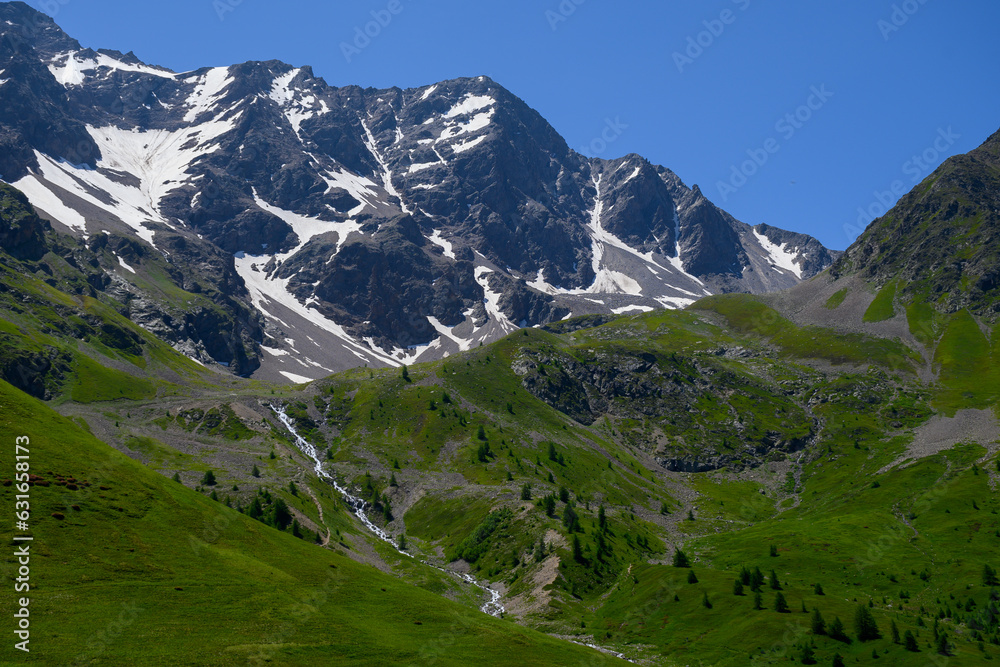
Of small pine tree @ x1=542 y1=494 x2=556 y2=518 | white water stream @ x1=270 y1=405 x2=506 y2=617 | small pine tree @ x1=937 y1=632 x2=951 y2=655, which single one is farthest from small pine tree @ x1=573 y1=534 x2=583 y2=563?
small pine tree @ x1=937 y1=632 x2=951 y2=655

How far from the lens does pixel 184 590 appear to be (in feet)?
206

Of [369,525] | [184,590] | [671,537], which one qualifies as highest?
[184,590]

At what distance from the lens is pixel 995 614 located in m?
90.6

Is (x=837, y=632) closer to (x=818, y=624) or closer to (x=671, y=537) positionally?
(x=818, y=624)

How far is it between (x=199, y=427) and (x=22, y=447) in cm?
13307

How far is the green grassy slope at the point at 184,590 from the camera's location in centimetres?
5378

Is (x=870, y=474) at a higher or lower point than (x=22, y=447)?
higher

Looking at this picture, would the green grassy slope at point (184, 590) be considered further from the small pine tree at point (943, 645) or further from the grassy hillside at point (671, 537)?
the small pine tree at point (943, 645)

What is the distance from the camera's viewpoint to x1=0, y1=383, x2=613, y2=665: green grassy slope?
53.8 m

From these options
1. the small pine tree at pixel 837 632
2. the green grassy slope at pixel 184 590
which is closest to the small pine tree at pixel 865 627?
the small pine tree at pixel 837 632

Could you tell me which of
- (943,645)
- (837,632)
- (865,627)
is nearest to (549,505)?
(837,632)

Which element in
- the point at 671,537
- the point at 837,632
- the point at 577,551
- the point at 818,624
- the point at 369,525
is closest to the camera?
the point at 837,632

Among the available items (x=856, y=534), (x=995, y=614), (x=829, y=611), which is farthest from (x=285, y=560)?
(x=856, y=534)

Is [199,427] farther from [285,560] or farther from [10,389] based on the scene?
[285,560]
